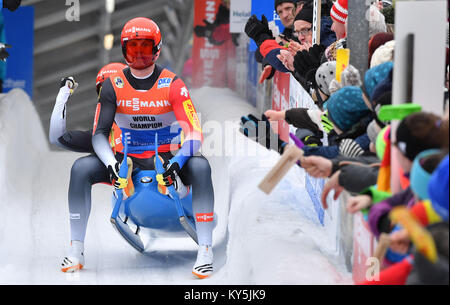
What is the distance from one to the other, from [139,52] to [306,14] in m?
1.64

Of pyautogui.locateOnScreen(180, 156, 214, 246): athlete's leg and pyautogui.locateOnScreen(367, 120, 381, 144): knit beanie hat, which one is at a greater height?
pyautogui.locateOnScreen(367, 120, 381, 144): knit beanie hat

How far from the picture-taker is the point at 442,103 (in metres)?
3.64

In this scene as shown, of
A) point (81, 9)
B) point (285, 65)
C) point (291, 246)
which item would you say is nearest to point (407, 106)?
point (291, 246)

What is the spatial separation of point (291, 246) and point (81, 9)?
13775 mm

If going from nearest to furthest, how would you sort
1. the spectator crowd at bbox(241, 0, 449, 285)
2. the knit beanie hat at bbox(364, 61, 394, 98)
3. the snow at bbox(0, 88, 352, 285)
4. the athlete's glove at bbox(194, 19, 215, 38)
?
the spectator crowd at bbox(241, 0, 449, 285) → the knit beanie hat at bbox(364, 61, 394, 98) → the snow at bbox(0, 88, 352, 285) → the athlete's glove at bbox(194, 19, 215, 38)

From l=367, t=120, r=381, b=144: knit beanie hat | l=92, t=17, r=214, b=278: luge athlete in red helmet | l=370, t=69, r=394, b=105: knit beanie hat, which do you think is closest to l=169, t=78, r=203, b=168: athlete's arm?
l=92, t=17, r=214, b=278: luge athlete in red helmet

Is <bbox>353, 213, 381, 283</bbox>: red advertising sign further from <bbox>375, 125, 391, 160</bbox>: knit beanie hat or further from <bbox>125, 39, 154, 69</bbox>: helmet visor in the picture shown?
<bbox>125, 39, 154, 69</bbox>: helmet visor

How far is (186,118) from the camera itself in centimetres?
588

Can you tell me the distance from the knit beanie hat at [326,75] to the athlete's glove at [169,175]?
1.01 m

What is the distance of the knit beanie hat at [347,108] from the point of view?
4.37m

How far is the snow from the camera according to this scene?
4801 mm

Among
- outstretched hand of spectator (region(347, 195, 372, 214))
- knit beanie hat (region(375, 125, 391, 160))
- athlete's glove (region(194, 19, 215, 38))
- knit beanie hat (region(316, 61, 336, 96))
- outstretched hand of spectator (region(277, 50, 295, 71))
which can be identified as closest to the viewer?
outstretched hand of spectator (region(347, 195, 372, 214))

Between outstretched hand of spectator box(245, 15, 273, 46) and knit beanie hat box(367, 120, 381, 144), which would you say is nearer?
knit beanie hat box(367, 120, 381, 144)

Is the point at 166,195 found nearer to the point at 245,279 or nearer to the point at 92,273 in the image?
the point at 92,273
